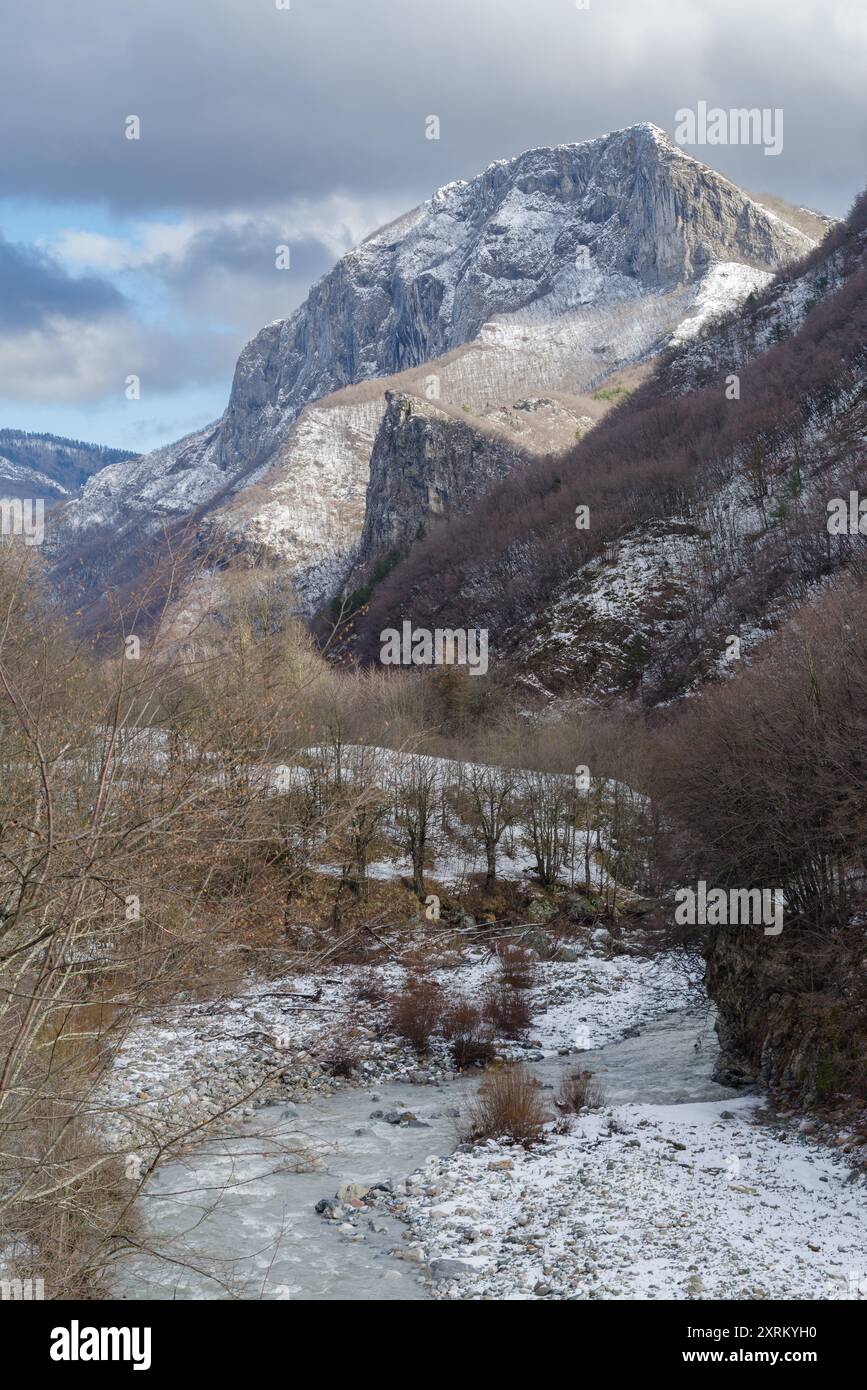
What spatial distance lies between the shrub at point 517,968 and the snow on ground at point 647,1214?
39.3 ft

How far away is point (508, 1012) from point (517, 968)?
4.37 m

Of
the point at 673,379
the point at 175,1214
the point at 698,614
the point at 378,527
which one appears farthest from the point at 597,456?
the point at 175,1214

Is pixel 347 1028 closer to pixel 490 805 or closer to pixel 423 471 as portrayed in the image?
pixel 490 805

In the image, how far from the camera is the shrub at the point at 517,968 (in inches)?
1192

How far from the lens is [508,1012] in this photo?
2730 centimetres

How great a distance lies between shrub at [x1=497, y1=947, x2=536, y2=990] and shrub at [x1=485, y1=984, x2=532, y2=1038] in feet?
3.71

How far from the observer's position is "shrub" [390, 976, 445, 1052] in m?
25.5

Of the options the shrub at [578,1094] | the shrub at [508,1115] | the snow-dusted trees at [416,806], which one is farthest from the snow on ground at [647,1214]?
the snow-dusted trees at [416,806]
